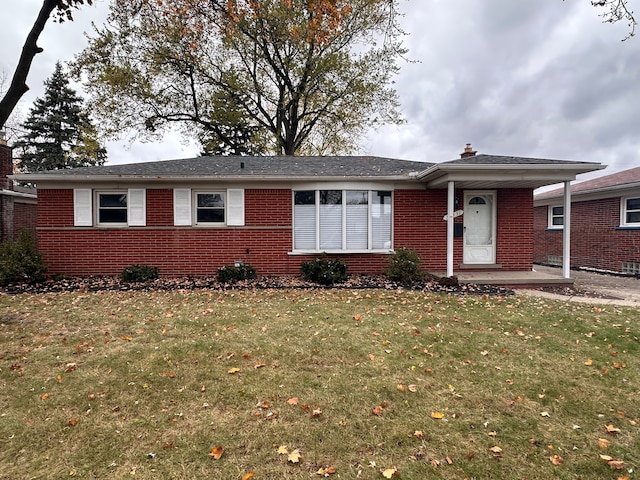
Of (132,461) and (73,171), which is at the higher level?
(73,171)

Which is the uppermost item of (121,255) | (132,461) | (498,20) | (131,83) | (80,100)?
(80,100)

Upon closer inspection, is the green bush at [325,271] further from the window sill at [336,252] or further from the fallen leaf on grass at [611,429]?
the fallen leaf on grass at [611,429]

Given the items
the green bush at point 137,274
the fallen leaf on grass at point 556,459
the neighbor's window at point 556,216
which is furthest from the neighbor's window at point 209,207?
the neighbor's window at point 556,216

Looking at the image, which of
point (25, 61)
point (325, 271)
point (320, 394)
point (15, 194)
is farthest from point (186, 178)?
point (15, 194)

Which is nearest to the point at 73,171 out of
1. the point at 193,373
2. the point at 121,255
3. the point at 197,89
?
the point at 121,255

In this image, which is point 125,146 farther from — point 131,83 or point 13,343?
point 13,343

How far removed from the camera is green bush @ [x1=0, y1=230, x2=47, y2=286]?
28.5ft

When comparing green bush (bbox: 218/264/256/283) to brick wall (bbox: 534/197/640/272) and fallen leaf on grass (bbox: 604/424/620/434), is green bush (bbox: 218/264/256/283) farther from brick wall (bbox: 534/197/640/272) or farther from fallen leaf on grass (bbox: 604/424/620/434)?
brick wall (bbox: 534/197/640/272)

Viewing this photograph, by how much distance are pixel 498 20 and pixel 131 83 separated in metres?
19.4

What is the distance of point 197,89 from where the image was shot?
22016 mm

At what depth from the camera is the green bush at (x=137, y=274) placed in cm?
912

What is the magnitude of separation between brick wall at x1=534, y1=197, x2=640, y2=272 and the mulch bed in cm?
709

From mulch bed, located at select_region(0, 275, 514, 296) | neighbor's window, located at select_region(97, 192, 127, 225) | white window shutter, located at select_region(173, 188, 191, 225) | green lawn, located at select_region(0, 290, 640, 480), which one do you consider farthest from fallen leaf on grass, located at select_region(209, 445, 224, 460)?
neighbor's window, located at select_region(97, 192, 127, 225)

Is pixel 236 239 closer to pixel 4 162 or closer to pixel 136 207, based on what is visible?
pixel 136 207
